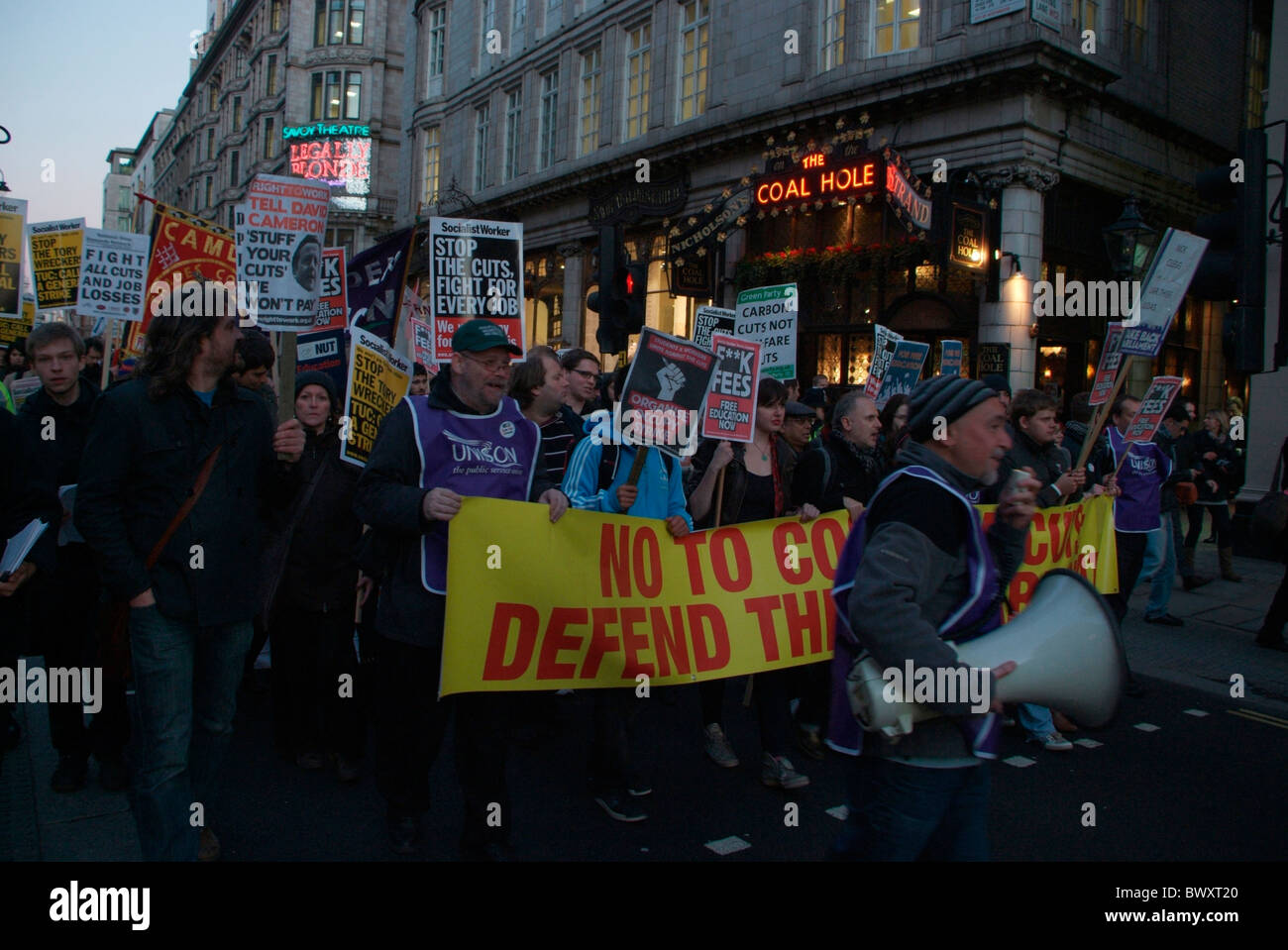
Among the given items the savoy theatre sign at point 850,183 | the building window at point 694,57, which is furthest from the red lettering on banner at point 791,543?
the building window at point 694,57

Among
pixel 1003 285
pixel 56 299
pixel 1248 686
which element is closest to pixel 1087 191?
pixel 1003 285

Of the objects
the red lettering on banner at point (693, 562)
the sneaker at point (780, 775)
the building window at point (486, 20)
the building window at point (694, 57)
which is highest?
the building window at point (486, 20)

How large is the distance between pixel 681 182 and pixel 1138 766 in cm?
1730

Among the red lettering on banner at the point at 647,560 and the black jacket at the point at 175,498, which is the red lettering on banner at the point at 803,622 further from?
the black jacket at the point at 175,498

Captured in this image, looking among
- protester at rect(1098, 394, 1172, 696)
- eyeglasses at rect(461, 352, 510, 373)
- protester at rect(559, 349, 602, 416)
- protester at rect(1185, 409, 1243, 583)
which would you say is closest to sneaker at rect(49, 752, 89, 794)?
eyeglasses at rect(461, 352, 510, 373)

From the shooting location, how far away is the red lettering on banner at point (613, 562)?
4.18m

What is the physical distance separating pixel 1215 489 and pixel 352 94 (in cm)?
4608

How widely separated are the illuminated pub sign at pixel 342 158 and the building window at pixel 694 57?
28.2 metres

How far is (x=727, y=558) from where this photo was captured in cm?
468

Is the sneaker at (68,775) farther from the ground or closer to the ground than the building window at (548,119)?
closer to the ground

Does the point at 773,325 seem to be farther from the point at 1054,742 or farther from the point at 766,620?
the point at 1054,742

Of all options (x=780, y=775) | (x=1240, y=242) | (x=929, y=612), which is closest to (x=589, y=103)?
(x=1240, y=242)
